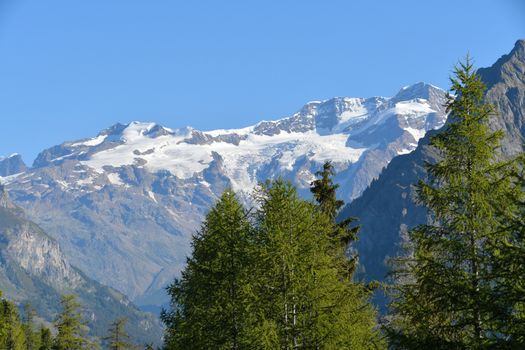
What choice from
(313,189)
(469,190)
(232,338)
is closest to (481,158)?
(469,190)

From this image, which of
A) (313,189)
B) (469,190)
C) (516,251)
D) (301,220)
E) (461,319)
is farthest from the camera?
(313,189)

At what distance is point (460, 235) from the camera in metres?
20.9

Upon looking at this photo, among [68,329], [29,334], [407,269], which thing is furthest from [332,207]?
[29,334]

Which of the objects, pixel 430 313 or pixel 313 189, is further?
pixel 313 189

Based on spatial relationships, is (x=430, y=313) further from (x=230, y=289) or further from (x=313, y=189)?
(x=313, y=189)

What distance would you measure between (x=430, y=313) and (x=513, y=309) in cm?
287

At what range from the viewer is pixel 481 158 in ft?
69.9

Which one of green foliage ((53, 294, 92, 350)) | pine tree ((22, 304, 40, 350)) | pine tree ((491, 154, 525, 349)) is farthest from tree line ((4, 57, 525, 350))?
pine tree ((22, 304, 40, 350))

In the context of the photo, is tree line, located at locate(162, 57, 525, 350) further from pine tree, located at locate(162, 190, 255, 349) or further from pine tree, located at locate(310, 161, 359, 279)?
pine tree, located at locate(310, 161, 359, 279)

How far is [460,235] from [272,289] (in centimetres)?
767

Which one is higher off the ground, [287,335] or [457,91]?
[457,91]

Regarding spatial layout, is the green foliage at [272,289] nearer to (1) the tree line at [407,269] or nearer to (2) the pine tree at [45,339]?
(1) the tree line at [407,269]

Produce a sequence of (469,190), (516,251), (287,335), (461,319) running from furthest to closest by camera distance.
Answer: (287,335) < (469,190) < (461,319) < (516,251)

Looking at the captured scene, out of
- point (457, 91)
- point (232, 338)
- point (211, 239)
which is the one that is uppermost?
point (457, 91)
